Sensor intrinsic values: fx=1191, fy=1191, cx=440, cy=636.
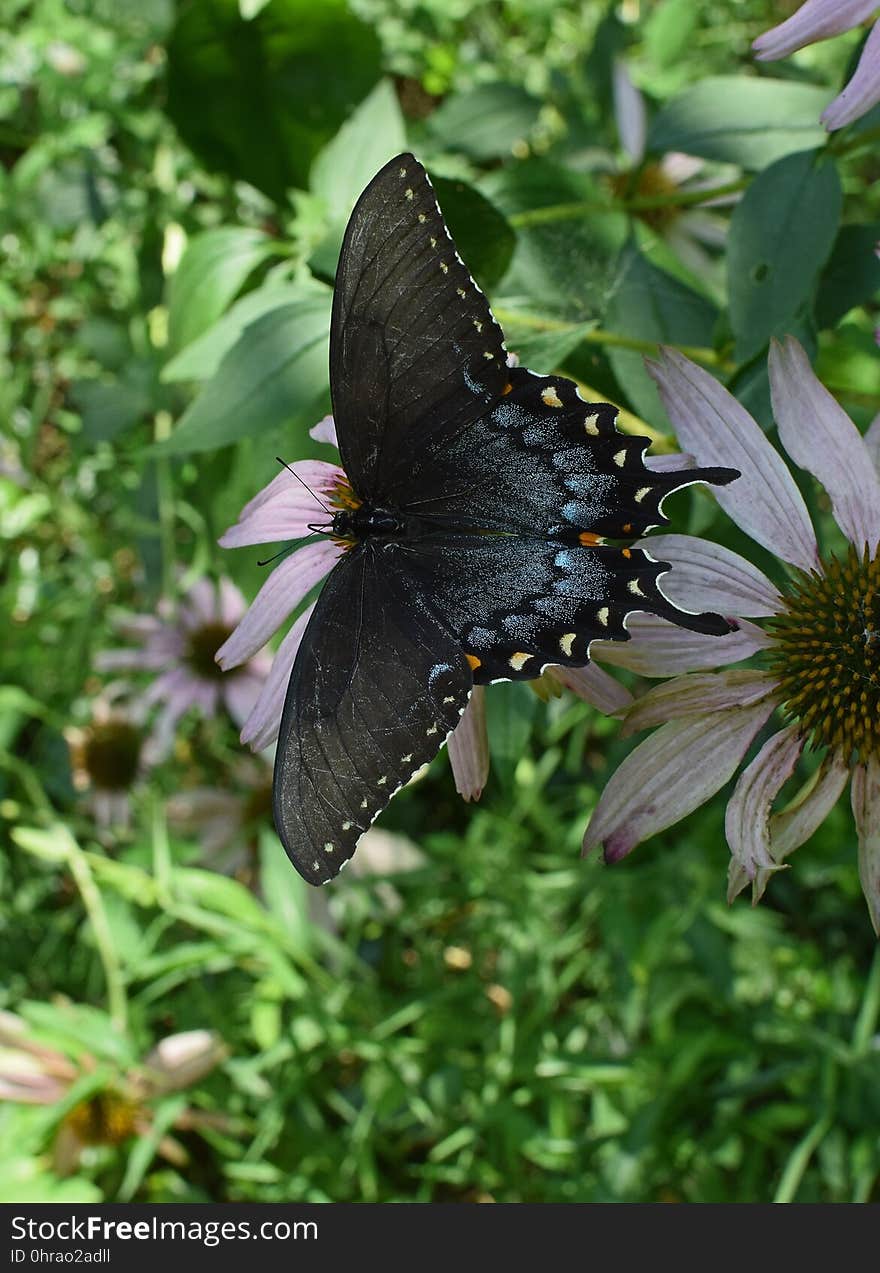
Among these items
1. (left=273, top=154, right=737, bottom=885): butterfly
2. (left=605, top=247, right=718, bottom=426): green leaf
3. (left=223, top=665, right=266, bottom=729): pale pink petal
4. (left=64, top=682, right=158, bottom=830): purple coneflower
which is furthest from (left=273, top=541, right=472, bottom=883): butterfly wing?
(left=64, top=682, right=158, bottom=830): purple coneflower

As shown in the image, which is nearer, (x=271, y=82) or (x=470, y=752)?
(x=470, y=752)

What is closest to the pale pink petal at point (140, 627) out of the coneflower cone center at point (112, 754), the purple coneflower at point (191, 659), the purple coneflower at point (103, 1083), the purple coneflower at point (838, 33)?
the purple coneflower at point (191, 659)

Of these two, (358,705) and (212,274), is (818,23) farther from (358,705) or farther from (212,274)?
(212,274)

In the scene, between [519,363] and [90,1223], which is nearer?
[519,363]

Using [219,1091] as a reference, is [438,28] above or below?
above

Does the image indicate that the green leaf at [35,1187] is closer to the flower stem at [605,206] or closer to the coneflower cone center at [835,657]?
the coneflower cone center at [835,657]

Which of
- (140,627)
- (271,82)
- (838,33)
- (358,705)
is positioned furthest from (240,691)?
(838,33)

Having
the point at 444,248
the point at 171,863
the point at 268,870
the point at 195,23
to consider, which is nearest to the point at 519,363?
the point at 444,248

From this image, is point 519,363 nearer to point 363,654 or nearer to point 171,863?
point 363,654
